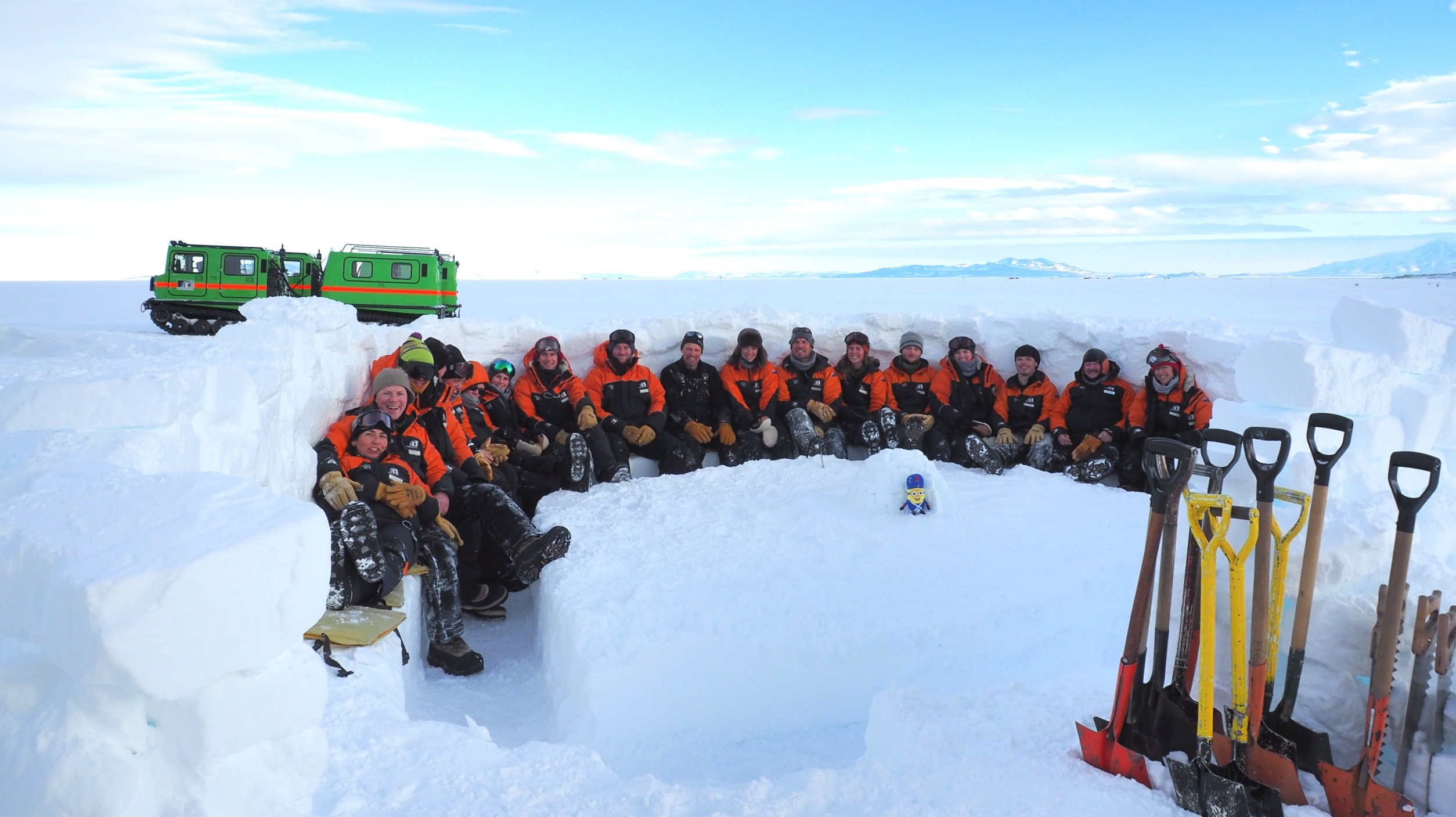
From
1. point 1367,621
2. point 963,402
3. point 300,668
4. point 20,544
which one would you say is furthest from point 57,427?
point 963,402

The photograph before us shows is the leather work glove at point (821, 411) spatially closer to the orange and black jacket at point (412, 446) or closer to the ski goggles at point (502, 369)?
the ski goggles at point (502, 369)

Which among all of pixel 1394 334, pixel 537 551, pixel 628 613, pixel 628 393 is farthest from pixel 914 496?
pixel 1394 334

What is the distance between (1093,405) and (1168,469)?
181 inches

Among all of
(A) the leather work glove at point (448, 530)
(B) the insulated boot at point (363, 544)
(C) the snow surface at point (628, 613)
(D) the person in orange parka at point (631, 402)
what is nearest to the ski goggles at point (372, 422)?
(C) the snow surface at point (628, 613)

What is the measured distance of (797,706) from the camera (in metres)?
3.62

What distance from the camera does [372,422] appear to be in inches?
174

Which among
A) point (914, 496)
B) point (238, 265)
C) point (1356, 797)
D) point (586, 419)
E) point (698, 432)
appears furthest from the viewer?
point (238, 265)

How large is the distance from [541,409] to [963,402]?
3409 mm

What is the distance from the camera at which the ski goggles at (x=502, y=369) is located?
20.6ft

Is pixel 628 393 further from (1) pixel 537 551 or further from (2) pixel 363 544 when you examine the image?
(2) pixel 363 544

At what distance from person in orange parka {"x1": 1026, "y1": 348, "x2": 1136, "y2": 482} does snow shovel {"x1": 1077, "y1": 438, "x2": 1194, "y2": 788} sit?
166 inches

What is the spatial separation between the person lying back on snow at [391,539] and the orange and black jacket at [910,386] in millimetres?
4013

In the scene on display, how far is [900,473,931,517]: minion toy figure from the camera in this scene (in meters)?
4.84

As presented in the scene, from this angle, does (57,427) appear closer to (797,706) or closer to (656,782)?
(656,782)
